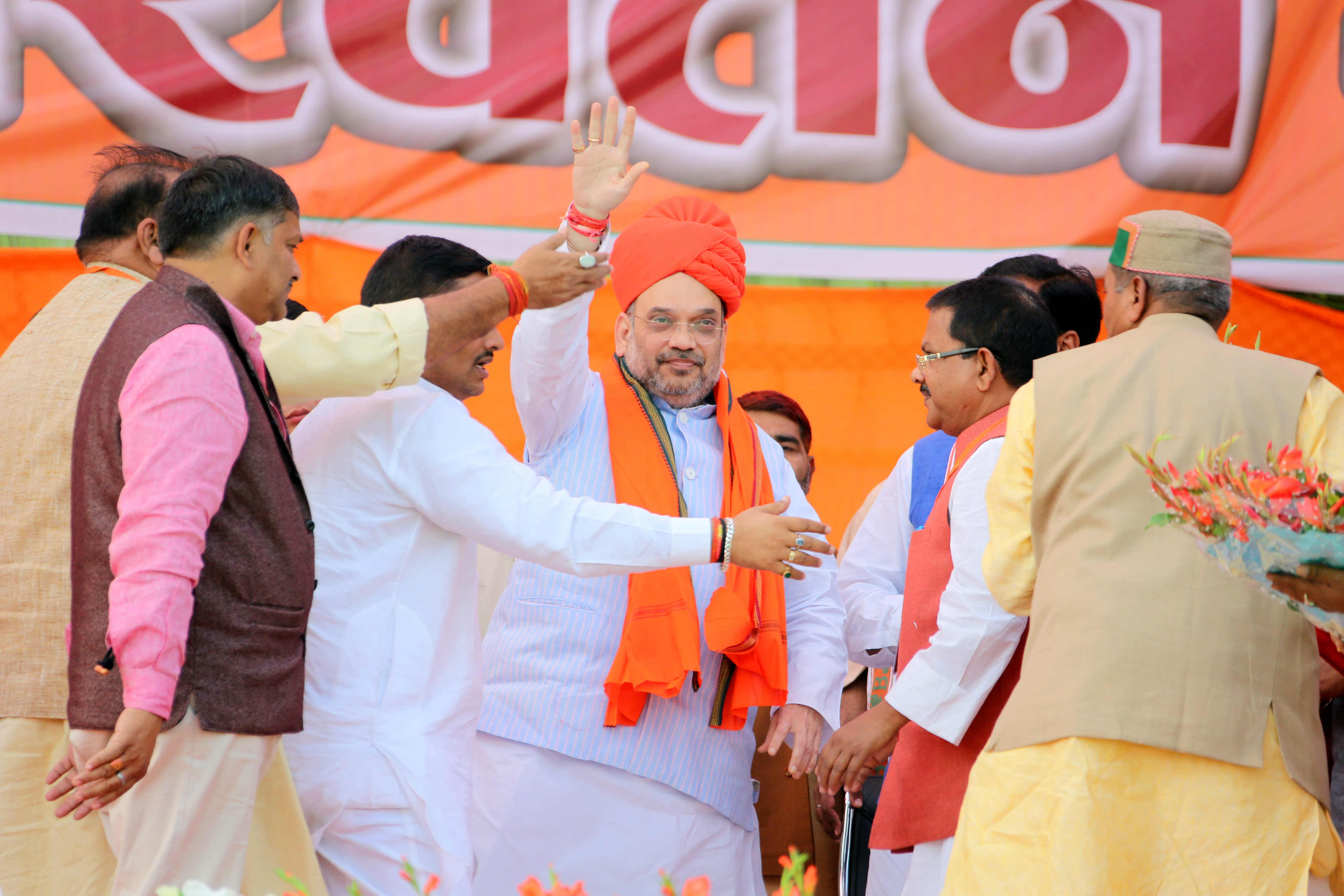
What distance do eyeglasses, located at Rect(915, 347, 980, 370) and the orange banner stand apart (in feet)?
4.70

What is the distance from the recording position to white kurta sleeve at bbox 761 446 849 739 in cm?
286

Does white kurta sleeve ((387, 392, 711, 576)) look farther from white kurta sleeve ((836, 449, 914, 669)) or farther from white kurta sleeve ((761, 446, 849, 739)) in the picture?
white kurta sleeve ((836, 449, 914, 669))

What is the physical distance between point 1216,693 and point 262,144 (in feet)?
10.8

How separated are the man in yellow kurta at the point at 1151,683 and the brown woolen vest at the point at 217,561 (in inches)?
45.4

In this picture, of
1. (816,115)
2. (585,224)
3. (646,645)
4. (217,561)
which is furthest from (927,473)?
(217,561)

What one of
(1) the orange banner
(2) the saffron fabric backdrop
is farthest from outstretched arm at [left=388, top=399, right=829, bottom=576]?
(1) the orange banner

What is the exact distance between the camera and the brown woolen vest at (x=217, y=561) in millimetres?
1921

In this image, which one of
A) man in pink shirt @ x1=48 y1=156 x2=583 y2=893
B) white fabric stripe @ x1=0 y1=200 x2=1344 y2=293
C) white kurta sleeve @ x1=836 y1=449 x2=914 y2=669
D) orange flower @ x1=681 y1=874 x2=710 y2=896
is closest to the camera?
orange flower @ x1=681 y1=874 x2=710 y2=896

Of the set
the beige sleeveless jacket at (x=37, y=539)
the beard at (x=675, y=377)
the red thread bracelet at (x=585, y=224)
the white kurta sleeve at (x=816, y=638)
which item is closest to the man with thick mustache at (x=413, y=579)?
the red thread bracelet at (x=585, y=224)

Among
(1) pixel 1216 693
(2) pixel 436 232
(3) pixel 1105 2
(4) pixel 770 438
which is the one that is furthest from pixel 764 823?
(3) pixel 1105 2

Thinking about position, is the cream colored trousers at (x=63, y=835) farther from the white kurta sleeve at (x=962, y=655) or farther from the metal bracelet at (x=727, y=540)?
the white kurta sleeve at (x=962, y=655)

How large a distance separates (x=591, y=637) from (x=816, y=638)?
0.52 meters

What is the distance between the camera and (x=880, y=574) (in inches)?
126

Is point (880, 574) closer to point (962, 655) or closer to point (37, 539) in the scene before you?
point (962, 655)
